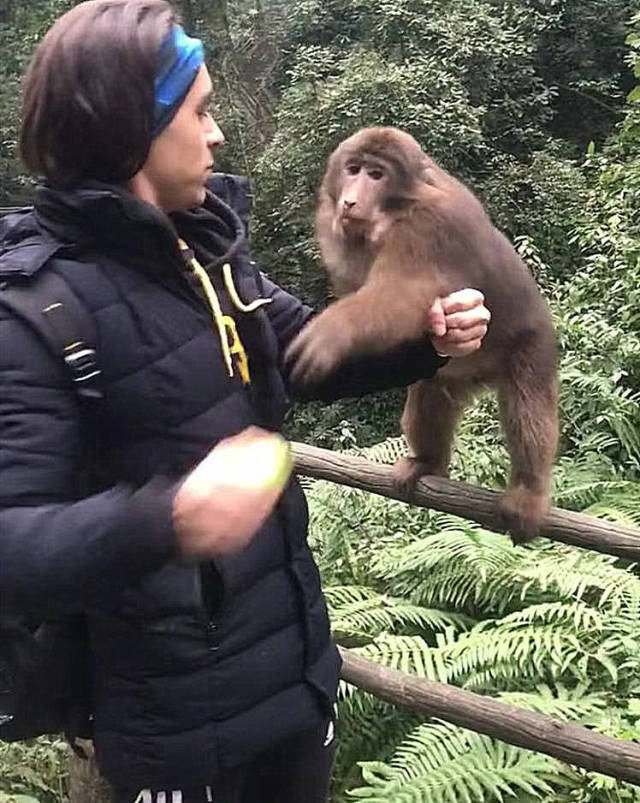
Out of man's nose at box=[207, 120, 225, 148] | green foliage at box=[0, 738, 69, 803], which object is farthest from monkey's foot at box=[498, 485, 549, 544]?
green foliage at box=[0, 738, 69, 803]

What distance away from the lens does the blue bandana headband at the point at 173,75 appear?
138 cm

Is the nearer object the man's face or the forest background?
the man's face

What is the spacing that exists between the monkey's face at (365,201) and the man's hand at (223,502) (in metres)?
1.60

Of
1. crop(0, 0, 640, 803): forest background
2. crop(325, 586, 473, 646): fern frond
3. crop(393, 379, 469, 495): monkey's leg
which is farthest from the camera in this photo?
crop(325, 586, 473, 646): fern frond

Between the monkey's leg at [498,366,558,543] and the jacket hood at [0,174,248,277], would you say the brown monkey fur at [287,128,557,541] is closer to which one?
the monkey's leg at [498,366,558,543]

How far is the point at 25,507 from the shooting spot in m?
1.21

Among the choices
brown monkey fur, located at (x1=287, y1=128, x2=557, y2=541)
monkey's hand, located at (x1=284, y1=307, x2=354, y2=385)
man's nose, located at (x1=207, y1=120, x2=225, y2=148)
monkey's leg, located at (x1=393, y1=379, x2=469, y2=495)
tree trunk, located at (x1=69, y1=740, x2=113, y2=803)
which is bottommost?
tree trunk, located at (x1=69, y1=740, x2=113, y2=803)

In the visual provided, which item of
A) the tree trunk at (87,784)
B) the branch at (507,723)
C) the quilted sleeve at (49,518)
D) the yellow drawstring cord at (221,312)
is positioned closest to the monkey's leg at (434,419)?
the branch at (507,723)

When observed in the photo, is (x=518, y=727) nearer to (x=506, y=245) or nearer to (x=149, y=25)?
(x=506, y=245)

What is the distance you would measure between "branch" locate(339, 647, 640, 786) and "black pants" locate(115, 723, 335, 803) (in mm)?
536

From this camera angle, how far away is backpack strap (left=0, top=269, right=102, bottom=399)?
128 cm

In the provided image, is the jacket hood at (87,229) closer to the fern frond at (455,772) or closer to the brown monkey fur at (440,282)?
the brown monkey fur at (440,282)

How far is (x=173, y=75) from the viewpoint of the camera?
1393 millimetres

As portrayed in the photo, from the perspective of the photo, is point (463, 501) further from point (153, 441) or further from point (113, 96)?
point (113, 96)
